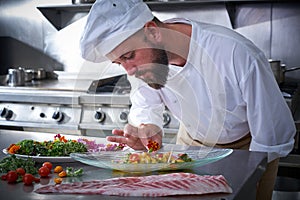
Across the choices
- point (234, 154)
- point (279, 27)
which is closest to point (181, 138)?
point (234, 154)

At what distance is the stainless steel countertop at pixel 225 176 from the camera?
1268 millimetres

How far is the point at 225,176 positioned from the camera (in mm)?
1421

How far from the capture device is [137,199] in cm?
124

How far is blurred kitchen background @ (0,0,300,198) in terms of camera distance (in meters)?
3.20

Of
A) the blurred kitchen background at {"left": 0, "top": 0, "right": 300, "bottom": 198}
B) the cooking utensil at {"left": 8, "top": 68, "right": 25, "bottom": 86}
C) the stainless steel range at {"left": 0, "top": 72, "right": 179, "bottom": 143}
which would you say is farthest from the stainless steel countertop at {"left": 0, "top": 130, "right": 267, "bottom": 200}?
A: the cooking utensil at {"left": 8, "top": 68, "right": 25, "bottom": 86}

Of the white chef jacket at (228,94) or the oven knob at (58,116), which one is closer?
the white chef jacket at (228,94)

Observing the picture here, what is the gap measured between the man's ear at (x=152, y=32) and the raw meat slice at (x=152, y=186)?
57 cm

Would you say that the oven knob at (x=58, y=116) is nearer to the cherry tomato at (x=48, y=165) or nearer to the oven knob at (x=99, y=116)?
the oven knob at (x=99, y=116)

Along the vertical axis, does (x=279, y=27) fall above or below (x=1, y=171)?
above

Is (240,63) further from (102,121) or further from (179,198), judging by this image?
(102,121)

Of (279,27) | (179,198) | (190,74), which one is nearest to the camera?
Answer: (179,198)

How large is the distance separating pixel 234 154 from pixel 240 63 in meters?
0.33

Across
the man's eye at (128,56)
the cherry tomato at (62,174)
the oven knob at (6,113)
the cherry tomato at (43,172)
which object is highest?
the man's eye at (128,56)

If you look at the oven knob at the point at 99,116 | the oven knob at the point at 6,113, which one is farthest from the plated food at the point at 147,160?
the oven knob at the point at 6,113
